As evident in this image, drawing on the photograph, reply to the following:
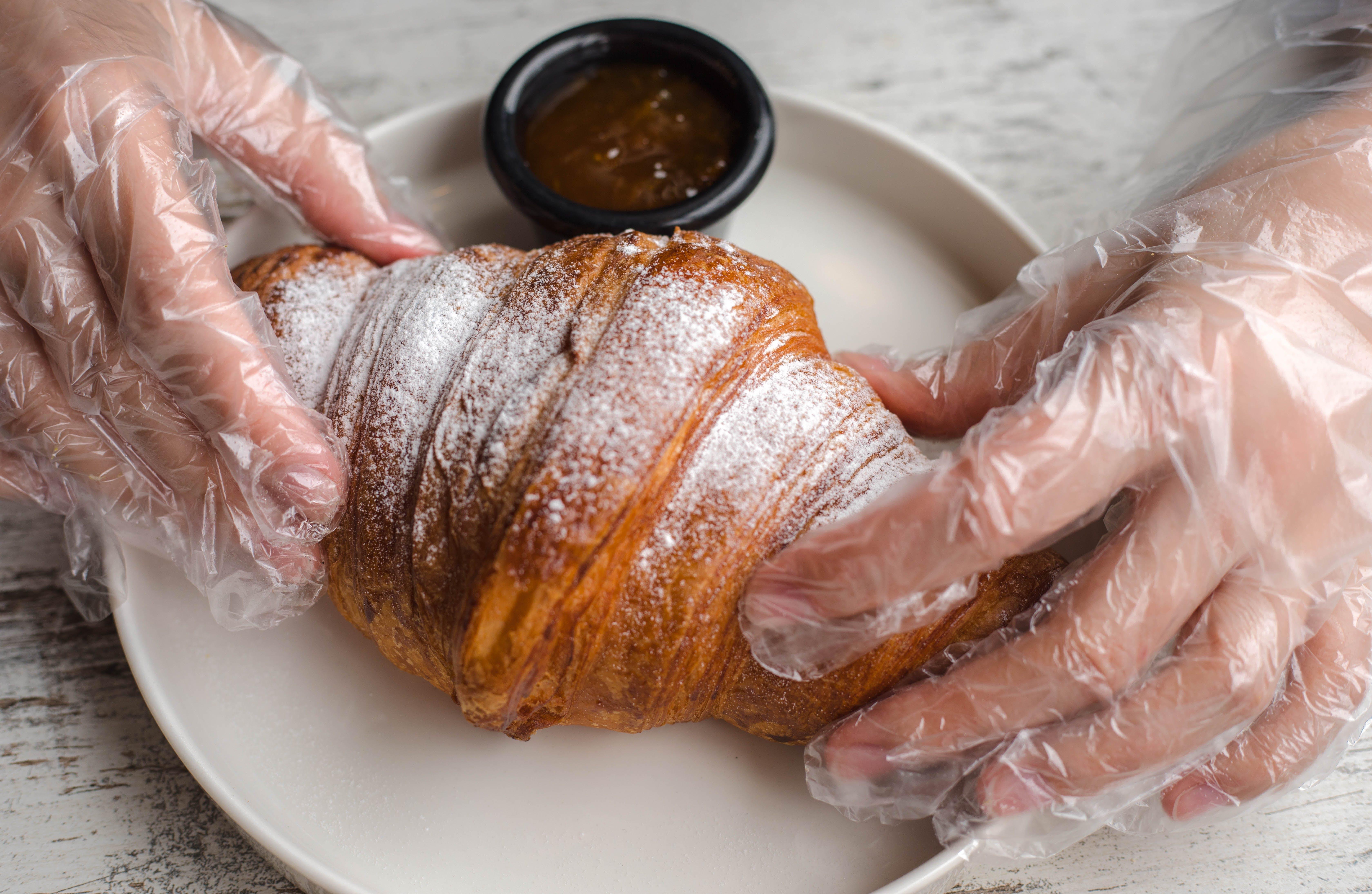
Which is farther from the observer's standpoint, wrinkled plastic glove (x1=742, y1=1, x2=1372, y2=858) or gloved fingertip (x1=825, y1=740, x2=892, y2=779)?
gloved fingertip (x1=825, y1=740, x2=892, y2=779)

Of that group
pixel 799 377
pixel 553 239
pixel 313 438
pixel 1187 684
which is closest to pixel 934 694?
pixel 1187 684

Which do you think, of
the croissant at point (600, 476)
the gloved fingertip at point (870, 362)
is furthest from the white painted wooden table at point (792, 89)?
the gloved fingertip at point (870, 362)

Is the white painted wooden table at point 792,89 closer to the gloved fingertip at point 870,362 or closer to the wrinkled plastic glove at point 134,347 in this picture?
the wrinkled plastic glove at point 134,347

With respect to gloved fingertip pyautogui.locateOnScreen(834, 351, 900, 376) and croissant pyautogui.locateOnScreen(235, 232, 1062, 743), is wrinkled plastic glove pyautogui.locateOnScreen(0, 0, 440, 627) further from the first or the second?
gloved fingertip pyautogui.locateOnScreen(834, 351, 900, 376)

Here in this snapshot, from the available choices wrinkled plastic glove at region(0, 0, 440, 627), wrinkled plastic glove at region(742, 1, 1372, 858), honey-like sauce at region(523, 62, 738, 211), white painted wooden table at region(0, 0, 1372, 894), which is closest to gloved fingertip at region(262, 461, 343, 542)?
wrinkled plastic glove at region(0, 0, 440, 627)

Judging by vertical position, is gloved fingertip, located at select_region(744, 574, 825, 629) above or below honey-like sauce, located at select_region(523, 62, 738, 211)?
below

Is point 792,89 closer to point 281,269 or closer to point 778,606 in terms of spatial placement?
point 281,269

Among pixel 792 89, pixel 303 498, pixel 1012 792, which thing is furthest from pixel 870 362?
pixel 792 89

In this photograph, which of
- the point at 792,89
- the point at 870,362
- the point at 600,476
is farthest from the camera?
the point at 792,89
